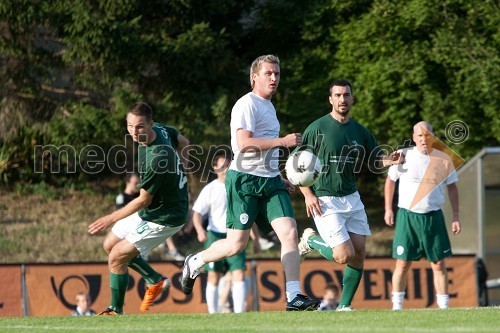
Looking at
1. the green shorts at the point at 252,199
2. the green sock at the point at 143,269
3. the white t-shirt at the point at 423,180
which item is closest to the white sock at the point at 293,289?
the green shorts at the point at 252,199

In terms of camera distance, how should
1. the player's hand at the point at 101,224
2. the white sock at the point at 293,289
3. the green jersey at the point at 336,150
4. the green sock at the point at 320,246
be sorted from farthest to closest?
the green sock at the point at 320,246 → the green jersey at the point at 336,150 → the player's hand at the point at 101,224 → the white sock at the point at 293,289

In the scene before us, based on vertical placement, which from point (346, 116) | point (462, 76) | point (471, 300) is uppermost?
point (462, 76)

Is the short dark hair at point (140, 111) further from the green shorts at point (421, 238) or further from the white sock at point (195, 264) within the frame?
the green shorts at point (421, 238)

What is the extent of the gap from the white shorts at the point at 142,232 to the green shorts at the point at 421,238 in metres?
3.41

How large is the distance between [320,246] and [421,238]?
7.68 ft

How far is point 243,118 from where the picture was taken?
8.97m

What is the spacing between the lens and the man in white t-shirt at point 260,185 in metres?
9.01

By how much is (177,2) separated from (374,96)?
14.3 ft

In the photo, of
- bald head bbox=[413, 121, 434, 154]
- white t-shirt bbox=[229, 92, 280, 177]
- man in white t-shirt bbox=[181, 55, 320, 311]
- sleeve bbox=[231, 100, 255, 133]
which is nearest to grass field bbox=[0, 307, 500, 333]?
man in white t-shirt bbox=[181, 55, 320, 311]

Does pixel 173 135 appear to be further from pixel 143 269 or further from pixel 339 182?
pixel 339 182

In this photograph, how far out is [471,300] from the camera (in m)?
15.6

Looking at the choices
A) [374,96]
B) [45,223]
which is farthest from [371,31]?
[45,223]

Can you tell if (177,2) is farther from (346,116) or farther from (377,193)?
(346,116)

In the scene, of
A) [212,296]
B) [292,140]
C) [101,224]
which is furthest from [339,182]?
[212,296]
